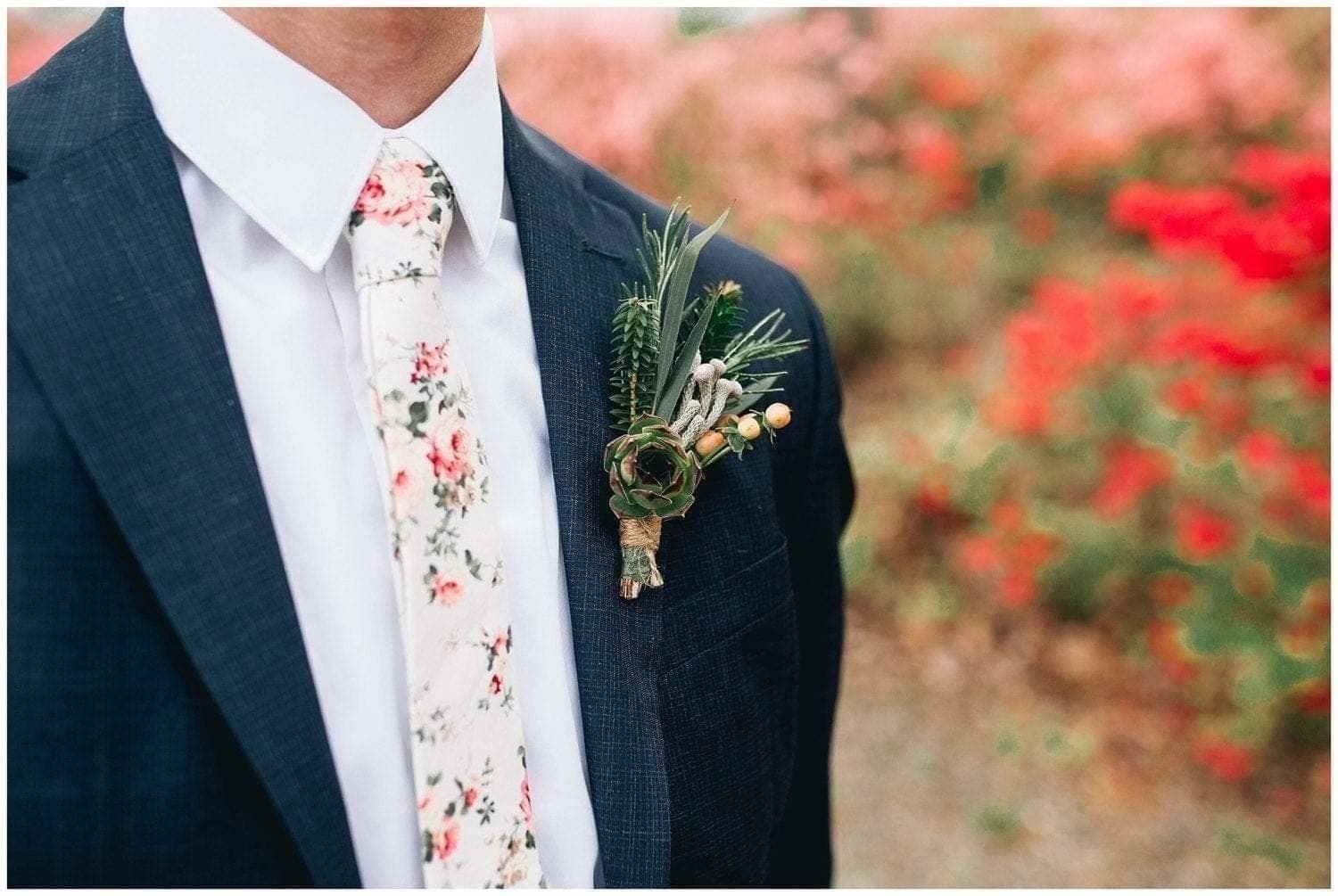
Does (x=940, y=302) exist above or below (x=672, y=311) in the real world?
below

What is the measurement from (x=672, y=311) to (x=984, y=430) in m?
3.38

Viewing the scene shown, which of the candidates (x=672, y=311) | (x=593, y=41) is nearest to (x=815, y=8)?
(x=593, y=41)

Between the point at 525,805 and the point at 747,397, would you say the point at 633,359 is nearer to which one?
the point at 747,397

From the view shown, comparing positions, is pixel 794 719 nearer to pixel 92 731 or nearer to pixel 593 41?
pixel 92 731

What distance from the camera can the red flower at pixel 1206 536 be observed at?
145 inches

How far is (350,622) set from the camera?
1085 mm

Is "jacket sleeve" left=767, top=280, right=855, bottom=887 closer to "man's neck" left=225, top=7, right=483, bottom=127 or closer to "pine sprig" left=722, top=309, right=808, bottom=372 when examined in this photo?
"pine sprig" left=722, top=309, right=808, bottom=372

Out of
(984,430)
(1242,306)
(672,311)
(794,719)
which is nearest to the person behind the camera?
(672,311)

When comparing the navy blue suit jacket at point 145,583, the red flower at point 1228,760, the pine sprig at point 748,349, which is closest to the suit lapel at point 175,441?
the navy blue suit jacket at point 145,583

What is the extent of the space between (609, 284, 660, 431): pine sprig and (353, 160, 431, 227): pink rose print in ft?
0.98

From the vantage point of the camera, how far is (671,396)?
1337mm

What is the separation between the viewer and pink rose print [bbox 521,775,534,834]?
45.2 inches

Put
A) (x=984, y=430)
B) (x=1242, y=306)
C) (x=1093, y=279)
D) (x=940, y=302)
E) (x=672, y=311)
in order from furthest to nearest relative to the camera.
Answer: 1. (x=940, y=302)
2. (x=1093, y=279)
3. (x=984, y=430)
4. (x=1242, y=306)
5. (x=672, y=311)

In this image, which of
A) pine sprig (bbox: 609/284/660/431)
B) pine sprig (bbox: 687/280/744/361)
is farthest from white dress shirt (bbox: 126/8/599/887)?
pine sprig (bbox: 687/280/744/361)
